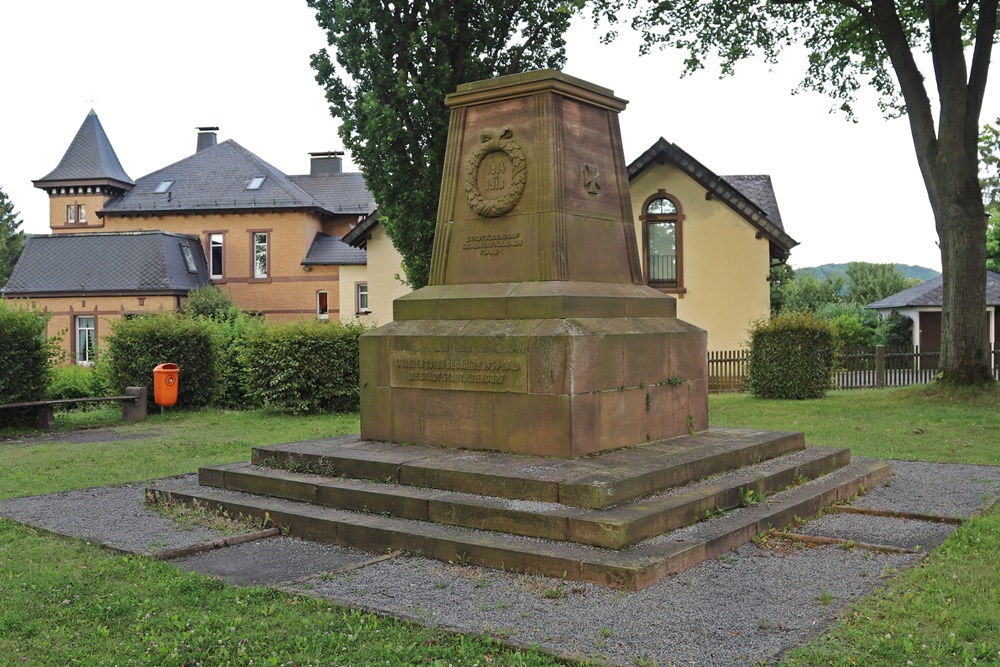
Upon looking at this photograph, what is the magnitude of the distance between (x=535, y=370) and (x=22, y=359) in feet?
40.3

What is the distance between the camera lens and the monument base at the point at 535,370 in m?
7.67

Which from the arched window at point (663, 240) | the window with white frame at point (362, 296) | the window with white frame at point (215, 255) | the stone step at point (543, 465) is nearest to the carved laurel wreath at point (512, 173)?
A: the stone step at point (543, 465)

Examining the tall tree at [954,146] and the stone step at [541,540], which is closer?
the stone step at [541,540]

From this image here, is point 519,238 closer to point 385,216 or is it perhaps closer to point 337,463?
point 337,463

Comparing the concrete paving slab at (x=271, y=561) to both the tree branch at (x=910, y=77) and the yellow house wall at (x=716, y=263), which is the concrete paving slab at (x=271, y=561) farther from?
the yellow house wall at (x=716, y=263)

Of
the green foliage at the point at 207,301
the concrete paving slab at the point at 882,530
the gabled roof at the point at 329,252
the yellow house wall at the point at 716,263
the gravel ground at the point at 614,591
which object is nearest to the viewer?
the gravel ground at the point at 614,591

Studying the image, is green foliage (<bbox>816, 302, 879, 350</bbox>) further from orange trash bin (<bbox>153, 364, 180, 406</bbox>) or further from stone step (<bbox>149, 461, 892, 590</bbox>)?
stone step (<bbox>149, 461, 892, 590</bbox>)

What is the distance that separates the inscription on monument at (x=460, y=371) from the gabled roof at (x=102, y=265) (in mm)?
32429

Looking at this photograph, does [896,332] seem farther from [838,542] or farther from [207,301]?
[838,542]

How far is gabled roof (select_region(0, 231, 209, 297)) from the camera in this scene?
38688 millimetres

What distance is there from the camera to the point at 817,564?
612 centimetres

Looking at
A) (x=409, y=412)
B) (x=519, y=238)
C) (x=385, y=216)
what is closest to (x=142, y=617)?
(x=409, y=412)

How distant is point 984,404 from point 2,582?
1584 cm

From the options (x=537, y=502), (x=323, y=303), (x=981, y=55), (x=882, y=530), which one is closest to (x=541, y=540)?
(x=537, y=502)
